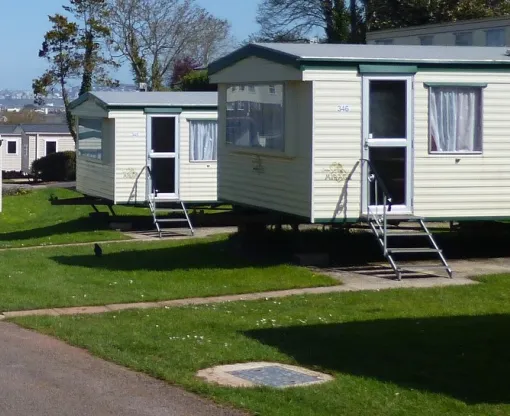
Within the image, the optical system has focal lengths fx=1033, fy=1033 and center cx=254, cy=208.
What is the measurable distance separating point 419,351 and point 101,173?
15527 mm

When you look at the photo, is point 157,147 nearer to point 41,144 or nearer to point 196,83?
point 196,83

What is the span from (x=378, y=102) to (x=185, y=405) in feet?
27.4

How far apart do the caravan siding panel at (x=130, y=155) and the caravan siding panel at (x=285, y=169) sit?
5385 mm

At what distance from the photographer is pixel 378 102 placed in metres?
15.2

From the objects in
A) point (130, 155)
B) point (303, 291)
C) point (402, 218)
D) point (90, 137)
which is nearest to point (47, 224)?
point (90, 137)

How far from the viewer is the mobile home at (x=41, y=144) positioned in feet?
204

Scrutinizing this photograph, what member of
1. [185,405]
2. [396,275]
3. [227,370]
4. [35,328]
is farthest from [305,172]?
[185,405]

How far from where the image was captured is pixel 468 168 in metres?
15.7

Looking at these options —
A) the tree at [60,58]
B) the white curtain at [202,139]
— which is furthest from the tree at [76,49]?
the white curtain at [202,139]

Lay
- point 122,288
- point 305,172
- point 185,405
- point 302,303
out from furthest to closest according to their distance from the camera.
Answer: point 305,172, point 122,288, point 302,303, point 185,405

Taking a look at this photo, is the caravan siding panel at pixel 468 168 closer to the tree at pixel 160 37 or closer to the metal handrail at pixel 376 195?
the metal handrail at pixel 376 195

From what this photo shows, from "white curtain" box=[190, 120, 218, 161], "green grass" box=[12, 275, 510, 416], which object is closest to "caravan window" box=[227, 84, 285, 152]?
"green grass" box=[12, 275, 510, 416]

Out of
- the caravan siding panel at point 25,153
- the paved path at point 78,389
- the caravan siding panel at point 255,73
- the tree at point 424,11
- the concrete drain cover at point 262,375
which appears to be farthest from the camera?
the caravan siding panel at point 25,153

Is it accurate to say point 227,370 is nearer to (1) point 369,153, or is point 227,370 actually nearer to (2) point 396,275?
(2) point 396,275
